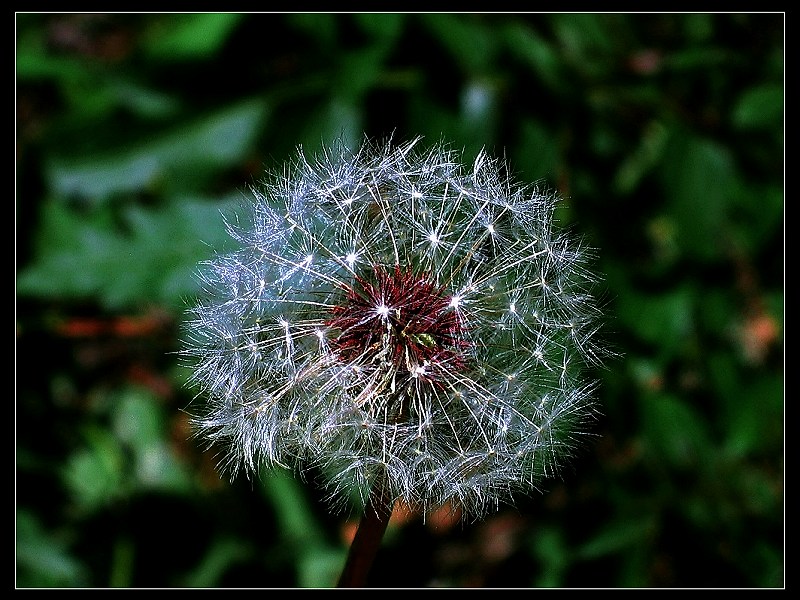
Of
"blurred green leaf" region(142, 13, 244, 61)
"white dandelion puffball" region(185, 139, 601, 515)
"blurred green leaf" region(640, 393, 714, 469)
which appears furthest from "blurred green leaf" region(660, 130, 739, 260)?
"blurred green leaf" region(142, 13, 244, 61)

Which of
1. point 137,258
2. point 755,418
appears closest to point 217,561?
point 137,258

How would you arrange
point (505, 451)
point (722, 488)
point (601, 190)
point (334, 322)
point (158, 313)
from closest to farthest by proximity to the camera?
point (505, 451) < point (334, 322) < point (722, 488) < point (601, 190) < point (158, 313)

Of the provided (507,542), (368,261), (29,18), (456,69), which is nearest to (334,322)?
(368,261)

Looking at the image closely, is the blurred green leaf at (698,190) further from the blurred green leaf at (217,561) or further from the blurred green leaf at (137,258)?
the blurred green leaf at (217,561)

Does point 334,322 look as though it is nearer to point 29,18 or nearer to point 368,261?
point 368,261

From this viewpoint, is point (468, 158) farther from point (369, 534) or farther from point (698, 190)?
point (369, 534)

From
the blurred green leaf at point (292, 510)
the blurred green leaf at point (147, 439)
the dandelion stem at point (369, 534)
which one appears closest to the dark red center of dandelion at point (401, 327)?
the dandelion stem at point (369, 534)
